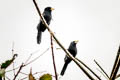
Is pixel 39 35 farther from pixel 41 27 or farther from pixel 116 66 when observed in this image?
pixel 116 66

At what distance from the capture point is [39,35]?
372 inches

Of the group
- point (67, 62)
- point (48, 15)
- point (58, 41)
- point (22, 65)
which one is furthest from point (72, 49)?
point (58, 41)

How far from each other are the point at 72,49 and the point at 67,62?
604 mm

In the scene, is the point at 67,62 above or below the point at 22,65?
below

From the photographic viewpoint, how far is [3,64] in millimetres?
1600

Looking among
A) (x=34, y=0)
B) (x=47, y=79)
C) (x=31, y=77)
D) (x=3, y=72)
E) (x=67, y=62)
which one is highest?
(x=34, y=0)

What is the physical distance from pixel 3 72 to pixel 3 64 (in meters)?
0.13

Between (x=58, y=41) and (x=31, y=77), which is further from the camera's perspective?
(x=31, y=77)

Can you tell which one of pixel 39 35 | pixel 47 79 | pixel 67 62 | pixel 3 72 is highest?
pixel 3 72

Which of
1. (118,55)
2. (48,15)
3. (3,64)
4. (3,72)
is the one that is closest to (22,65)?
(3,64)

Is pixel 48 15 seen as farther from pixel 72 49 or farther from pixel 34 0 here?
pixel 34 0

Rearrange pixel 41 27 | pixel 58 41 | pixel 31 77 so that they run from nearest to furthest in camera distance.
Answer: pixel 58 41 → pixel 31 77 → pixel 41 27

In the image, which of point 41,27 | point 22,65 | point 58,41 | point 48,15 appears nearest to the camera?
point 58,41

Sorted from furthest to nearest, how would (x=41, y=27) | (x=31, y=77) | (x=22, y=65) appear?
(x=41, y=27), (x=22, y=65), (x=31, y=77)
